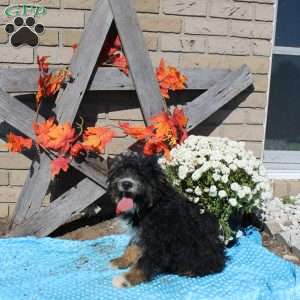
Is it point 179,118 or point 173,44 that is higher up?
point 173,44

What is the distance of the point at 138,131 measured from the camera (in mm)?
4629

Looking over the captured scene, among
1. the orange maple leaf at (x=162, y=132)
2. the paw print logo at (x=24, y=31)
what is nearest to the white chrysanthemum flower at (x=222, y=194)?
the orange maple leaf at (x=162, y=132)

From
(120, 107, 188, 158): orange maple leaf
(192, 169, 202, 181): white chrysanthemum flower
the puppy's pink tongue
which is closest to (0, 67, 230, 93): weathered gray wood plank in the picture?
(120, 107, 188, 158): orange maple leaf

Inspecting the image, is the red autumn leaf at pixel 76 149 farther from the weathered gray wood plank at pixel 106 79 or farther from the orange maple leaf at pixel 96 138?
the weathered gray wood plank at pixel 106 79

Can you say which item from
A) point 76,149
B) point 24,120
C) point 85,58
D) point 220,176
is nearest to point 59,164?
point 76,149

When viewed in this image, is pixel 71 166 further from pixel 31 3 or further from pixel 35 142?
pixel 31 3

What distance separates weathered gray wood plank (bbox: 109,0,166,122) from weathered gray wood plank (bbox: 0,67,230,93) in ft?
0.49

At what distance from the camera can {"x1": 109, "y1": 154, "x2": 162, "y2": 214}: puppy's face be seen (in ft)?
10.7

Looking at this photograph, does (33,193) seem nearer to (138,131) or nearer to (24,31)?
(138,131)

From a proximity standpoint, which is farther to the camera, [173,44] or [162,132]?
[173,44]

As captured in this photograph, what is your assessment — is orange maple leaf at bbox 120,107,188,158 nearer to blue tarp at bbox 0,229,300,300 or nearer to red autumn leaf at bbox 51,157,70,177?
red autumn leaf at bbox 51,157,70,177

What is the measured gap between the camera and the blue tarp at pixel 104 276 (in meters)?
3.48

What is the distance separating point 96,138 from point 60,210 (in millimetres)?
803

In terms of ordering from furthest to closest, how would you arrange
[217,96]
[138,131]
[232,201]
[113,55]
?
[217,96] < [113,55] < [138,131] < [232,201]
